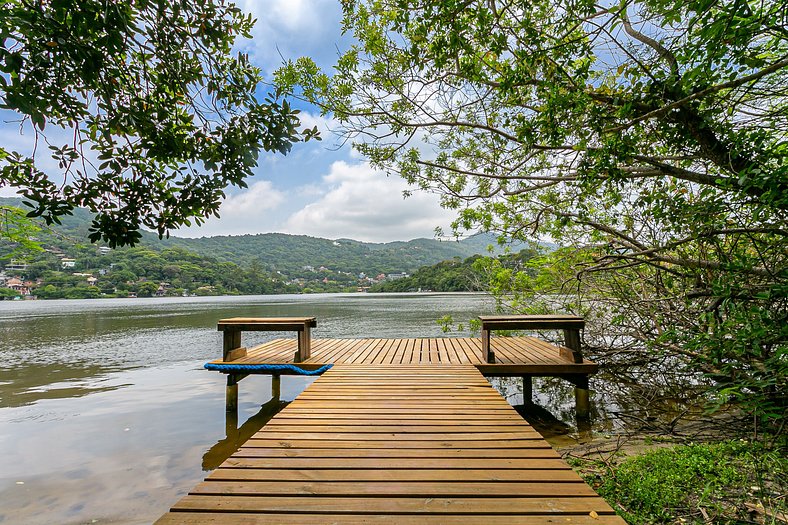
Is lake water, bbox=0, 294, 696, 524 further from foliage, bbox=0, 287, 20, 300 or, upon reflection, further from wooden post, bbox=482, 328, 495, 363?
foliage, bbox=0, 287, 20, 300

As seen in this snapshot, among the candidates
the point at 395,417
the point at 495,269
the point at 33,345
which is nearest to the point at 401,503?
the point at 395,417

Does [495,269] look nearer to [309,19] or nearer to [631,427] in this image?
[631,427]

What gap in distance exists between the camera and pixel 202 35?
2572mm

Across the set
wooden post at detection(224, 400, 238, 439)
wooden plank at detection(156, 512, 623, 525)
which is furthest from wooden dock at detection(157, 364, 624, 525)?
wooden post at detection(224, 400, 238, 439)

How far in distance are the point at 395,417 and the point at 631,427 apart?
4.54 m

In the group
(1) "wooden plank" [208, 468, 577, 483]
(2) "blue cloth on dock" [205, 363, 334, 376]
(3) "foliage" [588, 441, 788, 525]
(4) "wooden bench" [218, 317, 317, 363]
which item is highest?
(4) "wooden bench" [218, 317, 317, 363]

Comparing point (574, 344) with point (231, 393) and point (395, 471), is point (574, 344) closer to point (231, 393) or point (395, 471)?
point (395, 471)

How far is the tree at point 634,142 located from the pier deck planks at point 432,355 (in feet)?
4.30

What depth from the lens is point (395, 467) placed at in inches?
89.7

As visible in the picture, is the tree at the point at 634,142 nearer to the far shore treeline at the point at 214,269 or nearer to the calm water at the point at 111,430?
the calm water at the point at 111,430

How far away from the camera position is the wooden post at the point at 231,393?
689cm

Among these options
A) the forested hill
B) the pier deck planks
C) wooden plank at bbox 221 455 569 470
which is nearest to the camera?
wooden plank at bbox 221 455 569 470

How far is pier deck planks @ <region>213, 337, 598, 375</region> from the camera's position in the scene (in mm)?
5570

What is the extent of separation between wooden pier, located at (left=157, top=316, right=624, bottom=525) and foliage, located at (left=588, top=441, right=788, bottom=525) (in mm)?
1111
